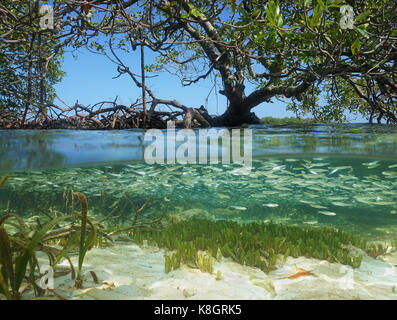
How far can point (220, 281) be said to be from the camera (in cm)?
323

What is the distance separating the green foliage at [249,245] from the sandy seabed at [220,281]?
0.12 m

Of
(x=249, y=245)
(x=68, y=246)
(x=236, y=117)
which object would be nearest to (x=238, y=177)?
(x=236, y=117)

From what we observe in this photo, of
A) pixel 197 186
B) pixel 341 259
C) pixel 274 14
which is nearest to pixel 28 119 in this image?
pixel 197 186

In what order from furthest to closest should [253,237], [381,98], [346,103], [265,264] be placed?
[346,103] → [381,98] → [253,237] → [265,264]

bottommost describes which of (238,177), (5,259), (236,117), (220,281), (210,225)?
(210,225)

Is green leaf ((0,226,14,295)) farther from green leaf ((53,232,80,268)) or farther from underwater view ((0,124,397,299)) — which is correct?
green leaf ((53,232,80,268))

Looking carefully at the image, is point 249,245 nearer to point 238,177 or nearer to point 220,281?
point 220,281

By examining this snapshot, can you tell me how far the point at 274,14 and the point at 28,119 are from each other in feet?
28.8

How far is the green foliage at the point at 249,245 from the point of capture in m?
3.82

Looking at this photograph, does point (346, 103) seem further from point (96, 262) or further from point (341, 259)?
point (96, 262)

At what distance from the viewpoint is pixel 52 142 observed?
6.31 meters

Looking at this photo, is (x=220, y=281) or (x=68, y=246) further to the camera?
(x=220, y=281)

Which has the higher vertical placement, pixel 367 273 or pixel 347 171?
pixel 347 171

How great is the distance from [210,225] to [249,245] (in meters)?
1.43
